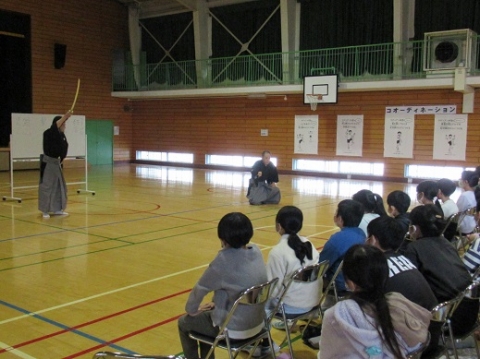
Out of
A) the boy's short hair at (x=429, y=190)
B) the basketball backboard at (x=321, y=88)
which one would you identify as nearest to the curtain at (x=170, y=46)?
the basketball backboard at (x=321, y=88)

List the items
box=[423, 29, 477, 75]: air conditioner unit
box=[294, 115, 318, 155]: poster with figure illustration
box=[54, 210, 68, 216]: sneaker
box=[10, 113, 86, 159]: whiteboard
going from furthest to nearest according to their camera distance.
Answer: box=[294, 115, 318, 155]: poster with figure illustration → box=[423, 29, 477, 75]: air conditioner unit → box=[10, 113, 86, 159]: whiteboard → box=[54, 210, 68, 216]: sneaker

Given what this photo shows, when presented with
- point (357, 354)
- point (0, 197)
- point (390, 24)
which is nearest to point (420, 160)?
point (390, 24)

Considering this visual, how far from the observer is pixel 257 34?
19.8m

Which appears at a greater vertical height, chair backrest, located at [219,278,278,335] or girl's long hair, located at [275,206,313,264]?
girl's long hair, located at [275,206,313,264]

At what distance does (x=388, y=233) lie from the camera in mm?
3021

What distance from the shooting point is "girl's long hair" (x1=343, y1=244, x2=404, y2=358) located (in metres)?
2.09

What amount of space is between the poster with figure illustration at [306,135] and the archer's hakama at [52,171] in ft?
36.5

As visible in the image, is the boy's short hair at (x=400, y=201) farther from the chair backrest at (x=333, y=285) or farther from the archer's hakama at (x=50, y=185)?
the archer's hakama at (x=50, y=185)

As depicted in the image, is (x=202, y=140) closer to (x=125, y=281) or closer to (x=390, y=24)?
(x=390, y=24)

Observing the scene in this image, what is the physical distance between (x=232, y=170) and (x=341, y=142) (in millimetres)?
4780

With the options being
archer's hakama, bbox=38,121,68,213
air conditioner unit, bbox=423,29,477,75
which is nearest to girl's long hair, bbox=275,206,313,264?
archer's hakama, bbox=38,121,68,213

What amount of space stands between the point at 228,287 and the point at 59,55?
19.3m

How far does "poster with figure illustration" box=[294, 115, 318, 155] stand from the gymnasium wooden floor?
5.32m

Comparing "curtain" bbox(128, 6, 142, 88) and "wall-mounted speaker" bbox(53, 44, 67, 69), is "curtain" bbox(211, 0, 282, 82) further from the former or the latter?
"wall-mounted speaker" bbox(53, 44, 67, 69)
